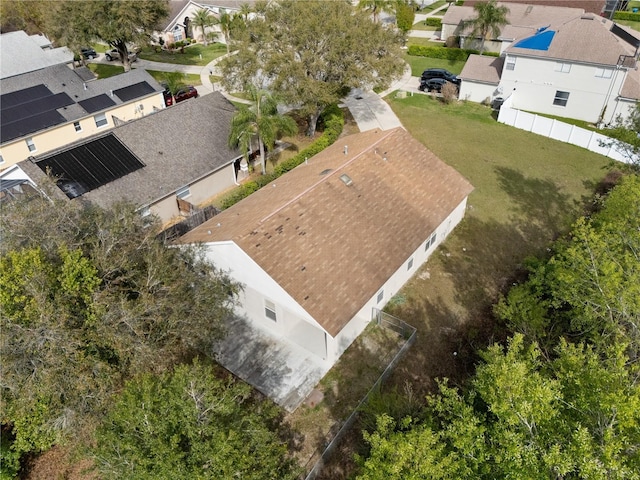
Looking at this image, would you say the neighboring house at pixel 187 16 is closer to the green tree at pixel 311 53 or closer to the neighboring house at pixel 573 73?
the green tree at pixel 311 53

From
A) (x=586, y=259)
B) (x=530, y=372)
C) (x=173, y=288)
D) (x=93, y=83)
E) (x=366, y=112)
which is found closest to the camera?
(x=530, y=372)

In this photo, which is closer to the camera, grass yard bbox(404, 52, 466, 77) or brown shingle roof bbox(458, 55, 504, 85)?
brown shingle roof bbox(458, 55, 504, 85)

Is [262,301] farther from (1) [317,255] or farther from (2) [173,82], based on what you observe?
(2) [173,82]

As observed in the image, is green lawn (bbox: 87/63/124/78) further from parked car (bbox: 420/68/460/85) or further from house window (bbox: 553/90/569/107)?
house window (bbox: 553/90/569/107)

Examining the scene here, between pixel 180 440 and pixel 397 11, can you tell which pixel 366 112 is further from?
pixel 180 440

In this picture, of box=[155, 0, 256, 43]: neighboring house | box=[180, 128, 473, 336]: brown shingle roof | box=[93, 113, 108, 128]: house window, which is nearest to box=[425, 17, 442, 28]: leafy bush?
box=[155, 0, 256, 43]: neighboring house

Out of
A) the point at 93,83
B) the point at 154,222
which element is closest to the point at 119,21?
the point at 93,83

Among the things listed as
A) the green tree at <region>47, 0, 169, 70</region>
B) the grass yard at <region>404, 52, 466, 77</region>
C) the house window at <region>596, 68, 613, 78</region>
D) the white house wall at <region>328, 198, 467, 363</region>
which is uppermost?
the green tree at <region>47, 0, 169, 70</region>
